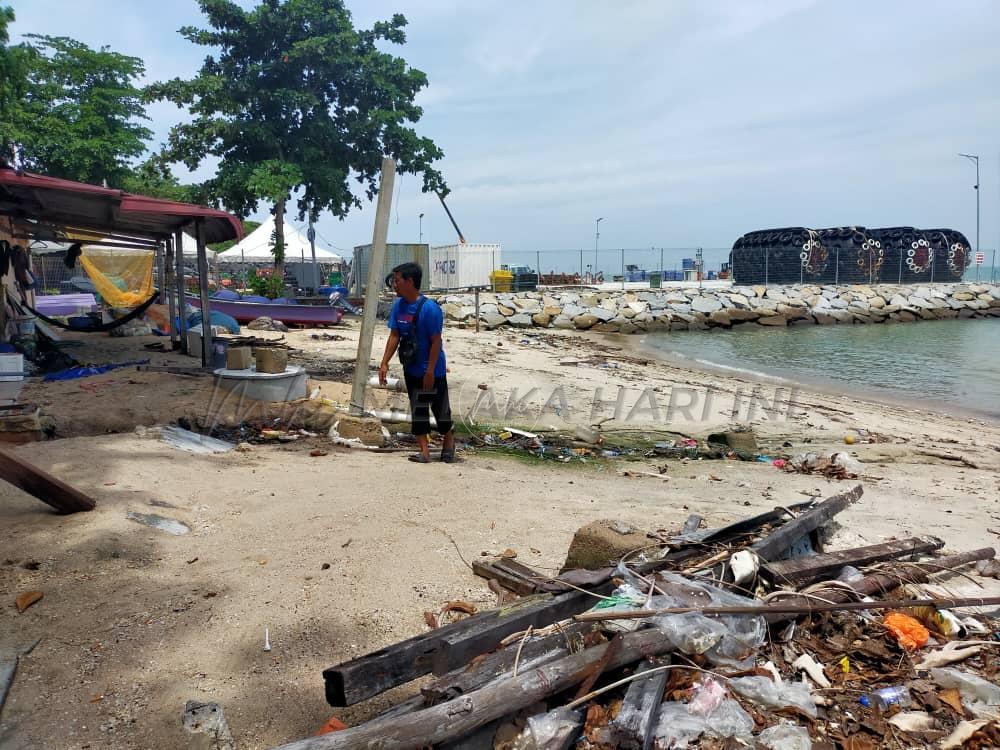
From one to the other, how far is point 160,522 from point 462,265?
26467 millimetres

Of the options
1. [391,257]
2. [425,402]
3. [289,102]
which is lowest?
[425,402]

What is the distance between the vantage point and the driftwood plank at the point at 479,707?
1972 millimetres

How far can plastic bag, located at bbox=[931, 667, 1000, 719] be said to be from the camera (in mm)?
2395

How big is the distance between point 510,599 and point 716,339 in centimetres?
2204

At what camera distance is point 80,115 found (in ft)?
88.0

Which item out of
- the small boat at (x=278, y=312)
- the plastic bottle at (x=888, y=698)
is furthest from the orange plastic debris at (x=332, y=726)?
the small boat at (x=278, y=312)

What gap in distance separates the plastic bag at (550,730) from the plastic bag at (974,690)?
140cm

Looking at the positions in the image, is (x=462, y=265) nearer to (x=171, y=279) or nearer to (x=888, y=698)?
(x=171, y=279)

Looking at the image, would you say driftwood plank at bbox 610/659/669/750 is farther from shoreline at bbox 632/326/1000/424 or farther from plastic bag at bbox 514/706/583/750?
shoreline at bbox 632/326/1000/424

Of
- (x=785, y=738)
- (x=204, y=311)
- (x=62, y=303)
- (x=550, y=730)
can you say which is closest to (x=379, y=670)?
(x=550, y=730)

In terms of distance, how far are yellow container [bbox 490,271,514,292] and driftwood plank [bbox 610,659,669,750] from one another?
89.3ft

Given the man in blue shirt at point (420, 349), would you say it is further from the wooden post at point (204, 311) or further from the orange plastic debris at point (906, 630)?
the wooden post at point (204, 311)

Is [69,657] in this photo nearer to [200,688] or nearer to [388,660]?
[200,688]

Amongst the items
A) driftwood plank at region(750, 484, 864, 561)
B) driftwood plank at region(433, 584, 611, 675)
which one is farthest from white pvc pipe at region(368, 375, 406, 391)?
driftwood plank at region(433, 584, 611, 675)
